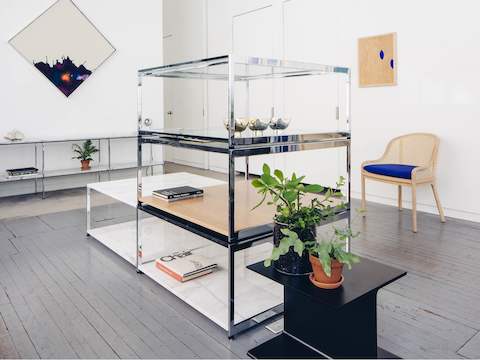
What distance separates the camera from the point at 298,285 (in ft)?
5.19

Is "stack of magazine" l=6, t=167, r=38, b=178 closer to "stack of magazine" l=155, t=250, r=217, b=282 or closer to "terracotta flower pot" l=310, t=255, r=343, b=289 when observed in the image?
"stack of magazine" l=155, t=250, r=217, b=282

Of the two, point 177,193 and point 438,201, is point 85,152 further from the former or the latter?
point 438,201

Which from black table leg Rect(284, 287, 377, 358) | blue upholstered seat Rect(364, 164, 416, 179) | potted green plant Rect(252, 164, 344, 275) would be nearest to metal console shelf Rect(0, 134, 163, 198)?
blue upholstered seat Rect(364, 164, 416, 179)

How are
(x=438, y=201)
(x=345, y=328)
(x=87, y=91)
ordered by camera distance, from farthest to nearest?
1. (x=87, y=91)
2. (x=438, y=201)
3. (x=345, y=328)

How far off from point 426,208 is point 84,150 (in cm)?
408

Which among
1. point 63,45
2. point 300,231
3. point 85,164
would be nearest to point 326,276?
point 300,231

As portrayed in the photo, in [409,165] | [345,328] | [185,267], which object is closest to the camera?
[345,328]

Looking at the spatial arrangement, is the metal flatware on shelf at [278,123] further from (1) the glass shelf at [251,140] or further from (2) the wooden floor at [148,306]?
(2) the wooden floor at [148,306]

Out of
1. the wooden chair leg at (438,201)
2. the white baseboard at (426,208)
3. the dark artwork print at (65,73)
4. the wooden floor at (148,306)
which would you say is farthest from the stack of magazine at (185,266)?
the dark artwork print at (65,73)

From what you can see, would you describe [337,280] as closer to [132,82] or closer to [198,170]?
[132,82]

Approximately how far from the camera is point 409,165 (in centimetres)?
389

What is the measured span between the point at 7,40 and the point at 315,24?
140 inches

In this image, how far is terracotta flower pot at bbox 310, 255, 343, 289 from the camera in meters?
1.53

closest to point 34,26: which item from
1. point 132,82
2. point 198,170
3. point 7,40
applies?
point 7,40
